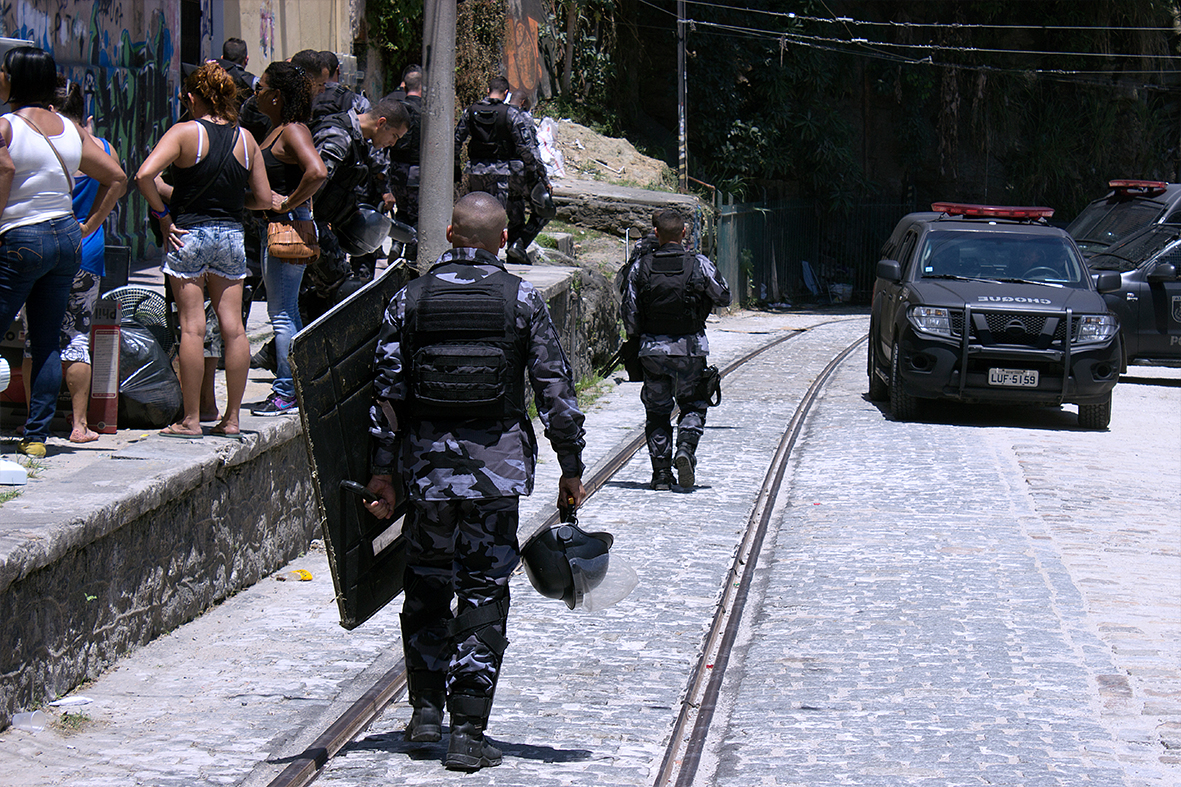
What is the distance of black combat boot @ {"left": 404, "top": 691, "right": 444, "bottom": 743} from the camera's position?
434 cm

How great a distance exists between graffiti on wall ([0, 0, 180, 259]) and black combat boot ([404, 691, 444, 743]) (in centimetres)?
816

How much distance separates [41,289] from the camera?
559cm

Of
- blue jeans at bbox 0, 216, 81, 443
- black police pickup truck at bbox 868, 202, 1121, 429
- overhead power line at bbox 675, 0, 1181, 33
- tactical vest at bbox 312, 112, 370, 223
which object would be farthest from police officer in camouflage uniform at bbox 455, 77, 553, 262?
overhead power line at bbox 675, 0, 1181, 33

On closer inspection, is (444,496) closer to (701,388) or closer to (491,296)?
(491,296)

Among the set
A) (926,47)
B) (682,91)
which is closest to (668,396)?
(682,91)

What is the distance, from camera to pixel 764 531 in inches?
308

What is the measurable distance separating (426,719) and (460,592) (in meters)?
0.46

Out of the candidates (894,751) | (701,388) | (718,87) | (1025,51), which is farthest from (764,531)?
(1025,51)

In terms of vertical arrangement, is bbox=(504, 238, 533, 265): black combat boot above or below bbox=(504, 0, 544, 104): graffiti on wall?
below

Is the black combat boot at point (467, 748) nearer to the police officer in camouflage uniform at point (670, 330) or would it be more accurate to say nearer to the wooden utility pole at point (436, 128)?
the police officer in camouflage uniform at point (670, 330)

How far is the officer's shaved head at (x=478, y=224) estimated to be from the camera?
4406 millimetres

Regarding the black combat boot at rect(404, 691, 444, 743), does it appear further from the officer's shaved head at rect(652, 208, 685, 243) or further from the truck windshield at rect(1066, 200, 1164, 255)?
the truck windshield at rect(1066, 200, 1164, 255)

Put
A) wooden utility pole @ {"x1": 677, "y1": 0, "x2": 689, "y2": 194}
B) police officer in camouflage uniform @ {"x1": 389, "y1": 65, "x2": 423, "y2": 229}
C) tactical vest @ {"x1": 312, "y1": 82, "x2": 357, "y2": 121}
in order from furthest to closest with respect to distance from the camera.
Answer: wooden utility pole @ {"x1": 677, "y1": 0, "x2": 689, "y2": 194}, police officer in camouflage uniform @ {"x1": 389, "y1": 65, "x2": 423, "y2": 229}, tactical vest @ {"x1": 312, "y1": 82, "x2": 357, "y2": 121}

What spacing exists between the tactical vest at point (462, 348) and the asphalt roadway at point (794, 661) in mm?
1202
